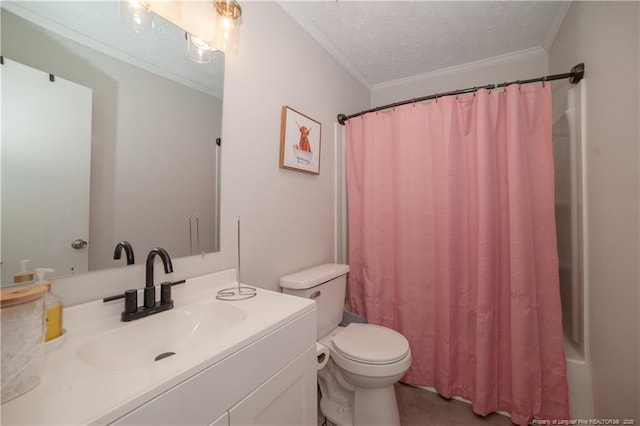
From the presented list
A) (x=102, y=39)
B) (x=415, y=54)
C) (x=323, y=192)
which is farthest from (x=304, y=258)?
(x=415, y=54)

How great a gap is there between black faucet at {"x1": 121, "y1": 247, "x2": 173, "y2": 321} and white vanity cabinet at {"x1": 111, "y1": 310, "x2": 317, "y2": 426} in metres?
0.39

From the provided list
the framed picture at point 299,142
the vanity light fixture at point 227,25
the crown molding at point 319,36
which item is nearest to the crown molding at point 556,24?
the crown molding at point 319,36

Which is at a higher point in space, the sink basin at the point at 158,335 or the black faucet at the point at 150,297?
the black faucet at the point at 150,297

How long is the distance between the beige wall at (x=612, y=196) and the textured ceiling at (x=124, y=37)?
5.44 feet

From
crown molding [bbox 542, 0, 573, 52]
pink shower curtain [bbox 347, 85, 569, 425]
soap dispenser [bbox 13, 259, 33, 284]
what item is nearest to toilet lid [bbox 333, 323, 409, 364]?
pink shower curtain [bbox 347, 85, 569, 425]

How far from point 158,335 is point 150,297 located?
0.13 m

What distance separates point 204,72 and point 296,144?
0.60 meters

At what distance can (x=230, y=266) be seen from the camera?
3.77 ft

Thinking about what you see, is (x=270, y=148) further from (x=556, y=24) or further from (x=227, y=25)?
(x=556, y=24)

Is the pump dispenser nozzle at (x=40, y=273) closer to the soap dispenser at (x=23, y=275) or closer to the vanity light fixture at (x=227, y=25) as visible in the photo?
the soap dispenser at (x=23, y=275)

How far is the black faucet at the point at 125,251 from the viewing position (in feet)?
2.66

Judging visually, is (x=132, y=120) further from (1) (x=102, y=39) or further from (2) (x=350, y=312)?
(2) (x=350, y=312)

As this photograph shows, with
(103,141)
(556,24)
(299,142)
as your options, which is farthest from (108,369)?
(556,24)

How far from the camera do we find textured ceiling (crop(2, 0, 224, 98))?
0.70 metres
